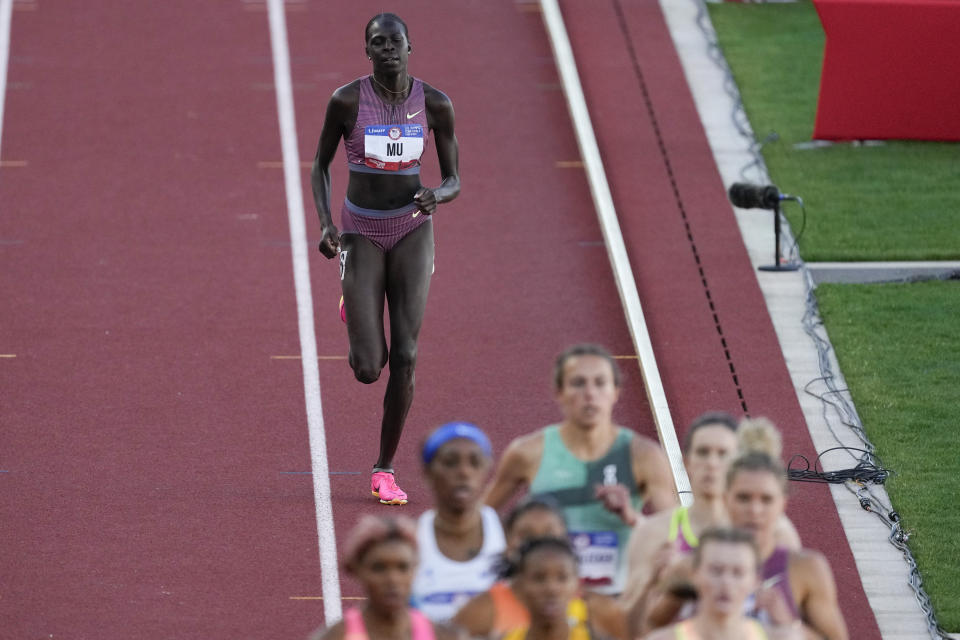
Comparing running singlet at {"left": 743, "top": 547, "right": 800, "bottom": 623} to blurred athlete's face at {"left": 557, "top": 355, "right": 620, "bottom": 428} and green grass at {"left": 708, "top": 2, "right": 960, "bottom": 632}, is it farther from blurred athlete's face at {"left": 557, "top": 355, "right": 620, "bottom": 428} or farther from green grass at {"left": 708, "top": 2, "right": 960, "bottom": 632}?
green grass at {"left": 708, "top": 2, "right": 960, "bottom": 632}

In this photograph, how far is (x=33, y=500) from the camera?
8.34 metres

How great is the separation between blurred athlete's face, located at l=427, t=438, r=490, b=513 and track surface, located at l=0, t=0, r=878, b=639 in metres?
2.34

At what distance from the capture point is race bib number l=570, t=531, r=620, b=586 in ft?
18.3

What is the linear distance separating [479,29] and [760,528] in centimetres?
1005

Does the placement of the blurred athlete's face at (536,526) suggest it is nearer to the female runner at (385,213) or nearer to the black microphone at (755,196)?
the female runner at (385,213)

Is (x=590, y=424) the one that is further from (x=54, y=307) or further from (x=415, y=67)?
(x=415, y=67)

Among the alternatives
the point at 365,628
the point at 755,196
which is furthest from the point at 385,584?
the point at 755,196

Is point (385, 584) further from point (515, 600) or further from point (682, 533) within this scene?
point (682, 533)

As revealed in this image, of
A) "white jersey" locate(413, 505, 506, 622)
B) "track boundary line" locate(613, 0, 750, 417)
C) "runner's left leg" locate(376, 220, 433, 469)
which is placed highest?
"white jersey" locate(413, 505, 506, 622)

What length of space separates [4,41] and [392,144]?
7012 millimetres

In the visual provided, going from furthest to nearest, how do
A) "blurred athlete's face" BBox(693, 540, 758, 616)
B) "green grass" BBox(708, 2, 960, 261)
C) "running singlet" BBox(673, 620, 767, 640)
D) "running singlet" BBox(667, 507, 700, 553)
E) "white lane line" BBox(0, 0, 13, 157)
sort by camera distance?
"white lane line" BBox(0, 0, 13, 157) < "green grass" BBox(708, 2, 960, 261) < "running singlet" BBox(667, 507, 700, 553) < "running singlet" BBox(673, 620, 767, 640) < "blurred athlete's face" BBox(693, 540, 758, 616)

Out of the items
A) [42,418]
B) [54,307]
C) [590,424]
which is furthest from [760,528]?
[54,307]

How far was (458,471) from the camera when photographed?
5.25 metres

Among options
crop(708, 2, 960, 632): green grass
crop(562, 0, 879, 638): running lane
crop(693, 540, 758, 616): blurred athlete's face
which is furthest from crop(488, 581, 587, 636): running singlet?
crop(708, 2, 960, 632): green grass
